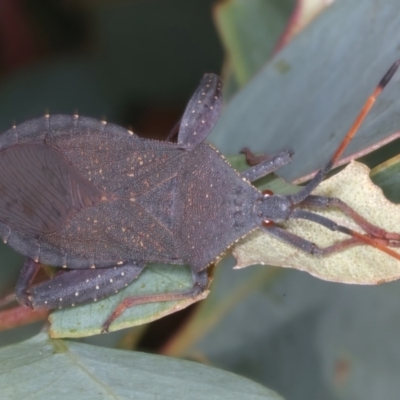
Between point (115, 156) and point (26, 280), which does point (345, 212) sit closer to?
point (115, 156)

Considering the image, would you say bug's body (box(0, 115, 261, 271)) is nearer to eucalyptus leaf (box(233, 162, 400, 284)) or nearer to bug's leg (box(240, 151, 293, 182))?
bug's leg (box(240, 151, 293, 182))

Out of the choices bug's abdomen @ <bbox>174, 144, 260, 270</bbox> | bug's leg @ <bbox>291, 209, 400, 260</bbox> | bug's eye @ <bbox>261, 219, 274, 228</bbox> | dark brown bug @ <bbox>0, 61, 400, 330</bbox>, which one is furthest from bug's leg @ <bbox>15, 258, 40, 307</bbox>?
bug's leg @ <bbox>291, 209, 400, 260</bbox>

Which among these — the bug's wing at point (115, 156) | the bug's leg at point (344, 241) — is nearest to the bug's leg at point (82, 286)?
the bug's wing at point (115, 156)

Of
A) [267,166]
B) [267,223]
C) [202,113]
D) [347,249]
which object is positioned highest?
[202,113]

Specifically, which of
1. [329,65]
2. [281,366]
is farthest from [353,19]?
[281,366]

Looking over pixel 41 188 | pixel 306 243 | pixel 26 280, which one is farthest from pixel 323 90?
pixel 26 280

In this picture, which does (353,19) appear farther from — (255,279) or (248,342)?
(248,342)
